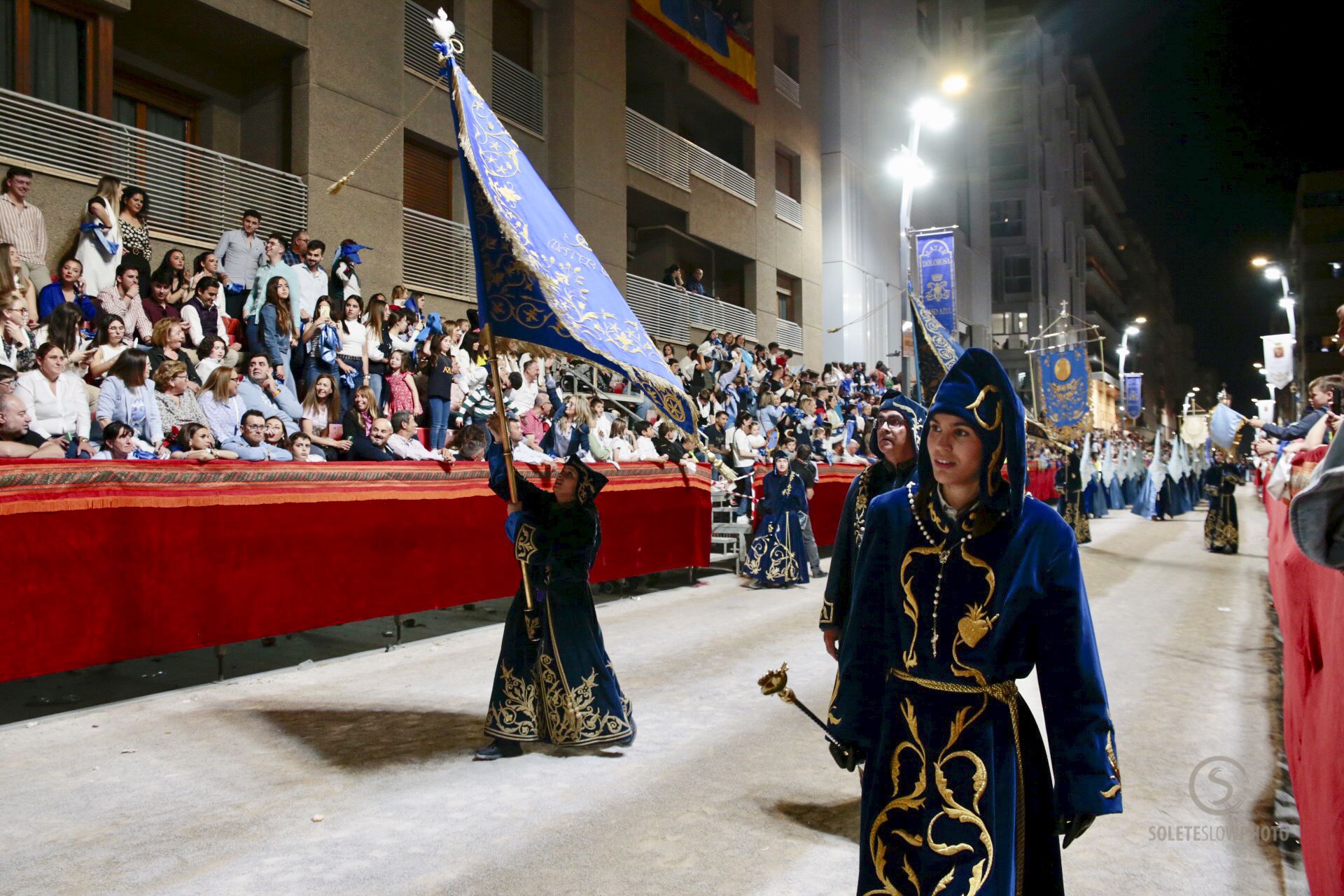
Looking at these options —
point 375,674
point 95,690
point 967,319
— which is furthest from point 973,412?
point 967,319

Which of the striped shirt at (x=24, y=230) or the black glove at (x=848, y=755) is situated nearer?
the black glove at (x=848, y=755)

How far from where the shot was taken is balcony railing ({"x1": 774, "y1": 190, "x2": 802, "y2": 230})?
3009 cm

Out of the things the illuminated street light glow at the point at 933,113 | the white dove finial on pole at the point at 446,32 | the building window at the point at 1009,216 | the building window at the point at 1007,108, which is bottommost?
the white dove finial on pole at the point at 446,32

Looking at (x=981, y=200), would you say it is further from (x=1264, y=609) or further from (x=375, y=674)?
(x=375, y=674)

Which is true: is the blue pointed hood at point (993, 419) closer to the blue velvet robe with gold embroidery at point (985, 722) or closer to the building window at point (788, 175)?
the blue velvet robe with gold embroidery at point (985, 722)

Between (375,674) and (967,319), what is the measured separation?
40.9m

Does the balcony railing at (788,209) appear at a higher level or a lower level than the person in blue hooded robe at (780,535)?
higher

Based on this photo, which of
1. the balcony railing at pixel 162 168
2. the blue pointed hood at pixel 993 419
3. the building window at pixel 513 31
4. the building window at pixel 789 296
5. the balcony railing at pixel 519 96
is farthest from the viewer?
the building window at pixel 789 296

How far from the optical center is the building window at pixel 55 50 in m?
11.9

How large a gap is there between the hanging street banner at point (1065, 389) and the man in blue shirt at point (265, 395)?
15.6 metres

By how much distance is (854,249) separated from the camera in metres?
33.4

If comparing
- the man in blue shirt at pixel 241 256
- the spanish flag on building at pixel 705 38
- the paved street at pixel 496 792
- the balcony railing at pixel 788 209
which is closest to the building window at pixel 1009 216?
the balcony railing at pixel 788 209

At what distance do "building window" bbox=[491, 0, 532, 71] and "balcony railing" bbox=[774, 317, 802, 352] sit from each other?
1167cm

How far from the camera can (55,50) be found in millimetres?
12391
